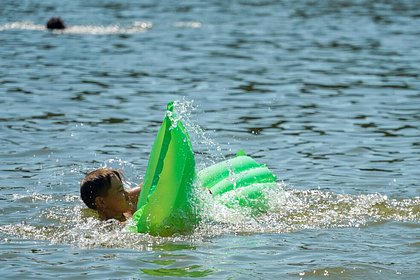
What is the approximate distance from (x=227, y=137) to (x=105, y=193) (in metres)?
4.13

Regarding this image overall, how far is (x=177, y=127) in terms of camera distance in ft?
24.4

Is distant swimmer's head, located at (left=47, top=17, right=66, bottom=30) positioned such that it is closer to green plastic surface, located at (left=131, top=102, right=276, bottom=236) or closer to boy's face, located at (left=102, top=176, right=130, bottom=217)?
boy's face, located at (left=102, top=176, right=130, bottom=217)

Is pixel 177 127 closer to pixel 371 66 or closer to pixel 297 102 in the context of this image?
pixel 297 102

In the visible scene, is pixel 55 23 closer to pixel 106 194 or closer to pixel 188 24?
pixel 188 24

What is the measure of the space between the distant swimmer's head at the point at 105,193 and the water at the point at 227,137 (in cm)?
17

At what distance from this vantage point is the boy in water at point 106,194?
7688 millimetres

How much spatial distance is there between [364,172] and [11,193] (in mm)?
3490

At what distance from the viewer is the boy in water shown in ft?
25.2

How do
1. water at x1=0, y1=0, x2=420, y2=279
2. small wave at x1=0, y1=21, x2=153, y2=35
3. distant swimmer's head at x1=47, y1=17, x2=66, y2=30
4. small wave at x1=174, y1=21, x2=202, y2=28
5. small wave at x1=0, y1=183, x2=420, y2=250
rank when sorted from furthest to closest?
small wave at x1=174, y1=21, x2=202, y2=28 < small wave at x1=0, y1=21, x2=153, y2=35 < distant swimmer's head at x1=47, y1=17, x2=66, y2=30 < small wave at x1=0, y1=183, x2=420, y2=250 < water at x1=0, y1=0, x2=420, y2=279

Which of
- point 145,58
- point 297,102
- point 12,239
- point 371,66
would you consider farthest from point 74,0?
point 12,239

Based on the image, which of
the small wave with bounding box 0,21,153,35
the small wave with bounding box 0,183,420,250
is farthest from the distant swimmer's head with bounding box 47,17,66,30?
the small wave with bounding box 0,183,420,250

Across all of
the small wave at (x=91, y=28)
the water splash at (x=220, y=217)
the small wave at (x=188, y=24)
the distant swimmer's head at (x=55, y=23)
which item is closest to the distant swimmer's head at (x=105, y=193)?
the water splash at (x=220, y=217)

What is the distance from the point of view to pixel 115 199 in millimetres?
7781

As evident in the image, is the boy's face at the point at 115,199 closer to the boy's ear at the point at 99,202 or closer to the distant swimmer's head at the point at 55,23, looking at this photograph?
the boy's ear at the point at 99,202
